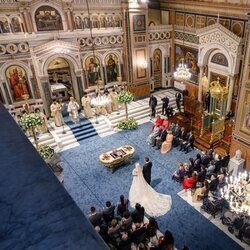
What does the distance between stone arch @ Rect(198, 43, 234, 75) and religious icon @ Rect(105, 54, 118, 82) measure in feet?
19.1

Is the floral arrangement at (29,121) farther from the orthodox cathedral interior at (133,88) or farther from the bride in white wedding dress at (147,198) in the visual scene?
the bride in white wedding dress at (147,198)

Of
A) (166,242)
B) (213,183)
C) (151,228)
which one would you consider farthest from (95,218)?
(213,183)

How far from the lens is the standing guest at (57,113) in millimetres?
16172

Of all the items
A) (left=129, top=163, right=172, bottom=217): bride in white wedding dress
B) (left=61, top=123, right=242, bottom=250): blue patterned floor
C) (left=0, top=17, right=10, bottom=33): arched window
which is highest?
(left=0, top=17, right=10, bottom=33): arched window

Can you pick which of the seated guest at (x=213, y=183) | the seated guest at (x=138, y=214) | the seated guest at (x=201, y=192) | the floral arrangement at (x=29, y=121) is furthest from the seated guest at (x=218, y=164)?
the floral arrangement at (x=29, y=121)

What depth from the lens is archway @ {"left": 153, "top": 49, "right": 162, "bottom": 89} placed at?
20.8 metres

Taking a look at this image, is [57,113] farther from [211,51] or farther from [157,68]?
[211,51]

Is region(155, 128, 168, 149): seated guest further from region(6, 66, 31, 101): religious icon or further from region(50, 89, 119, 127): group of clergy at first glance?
region(6, 66, 31, 101): religious icon

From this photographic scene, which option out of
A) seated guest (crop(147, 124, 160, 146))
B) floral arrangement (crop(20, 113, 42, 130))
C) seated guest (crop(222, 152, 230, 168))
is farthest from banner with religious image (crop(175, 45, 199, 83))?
floral arrangement (crop(20, 113, 42, 130))

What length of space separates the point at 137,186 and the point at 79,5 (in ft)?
39.2

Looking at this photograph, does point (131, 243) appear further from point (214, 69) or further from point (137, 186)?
point (214, 69)

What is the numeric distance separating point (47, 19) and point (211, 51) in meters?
10.3

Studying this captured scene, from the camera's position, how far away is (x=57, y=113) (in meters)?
16.2

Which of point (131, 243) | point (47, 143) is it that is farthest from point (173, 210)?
point (47, 143)
